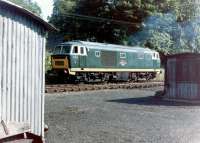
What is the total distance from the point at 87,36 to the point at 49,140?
42787 millimetres

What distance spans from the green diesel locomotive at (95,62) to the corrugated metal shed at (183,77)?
1021cm

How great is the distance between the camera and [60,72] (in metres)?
32.8

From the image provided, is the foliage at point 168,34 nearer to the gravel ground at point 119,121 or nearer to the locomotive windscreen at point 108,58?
the locomotive windscreen at point 108,58

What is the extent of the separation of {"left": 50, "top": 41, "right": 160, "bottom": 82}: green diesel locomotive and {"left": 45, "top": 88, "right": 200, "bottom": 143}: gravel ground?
9.40 metres

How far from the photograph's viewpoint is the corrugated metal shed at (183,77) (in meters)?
22.2

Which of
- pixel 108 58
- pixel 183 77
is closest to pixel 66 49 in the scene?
pixel 108 58

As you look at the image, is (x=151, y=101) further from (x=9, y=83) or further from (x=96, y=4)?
(x=96, y=4)

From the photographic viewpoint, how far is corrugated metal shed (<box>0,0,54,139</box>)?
1021 centimetres

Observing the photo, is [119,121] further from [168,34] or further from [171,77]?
[168,34]

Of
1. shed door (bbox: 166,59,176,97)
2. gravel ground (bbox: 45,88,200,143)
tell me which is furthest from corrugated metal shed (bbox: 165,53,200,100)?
gravel ground (bbox: 45,88,200,143)

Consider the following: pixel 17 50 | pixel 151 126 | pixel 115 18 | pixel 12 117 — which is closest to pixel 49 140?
pixel 12 117

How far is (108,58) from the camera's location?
35.4 metres

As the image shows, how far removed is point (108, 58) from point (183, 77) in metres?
13.3

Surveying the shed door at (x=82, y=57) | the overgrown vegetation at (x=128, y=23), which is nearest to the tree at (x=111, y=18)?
the overgrown vegetation at (x=128, y=23)
